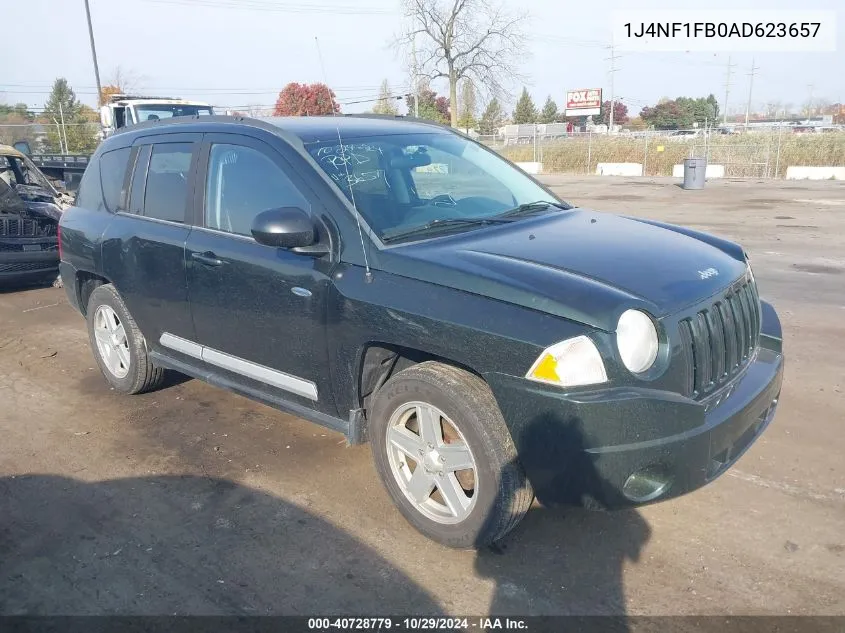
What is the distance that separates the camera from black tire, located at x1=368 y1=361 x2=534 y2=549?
9.62 feet

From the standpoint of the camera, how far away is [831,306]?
725 centimetres

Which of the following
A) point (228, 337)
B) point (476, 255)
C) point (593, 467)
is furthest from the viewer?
point (228, 337)

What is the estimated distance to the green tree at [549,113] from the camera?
86.4 m

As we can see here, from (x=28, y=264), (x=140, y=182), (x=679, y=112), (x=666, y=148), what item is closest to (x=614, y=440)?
(x=140, y=182)

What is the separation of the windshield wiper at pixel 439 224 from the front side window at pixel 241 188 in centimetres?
51

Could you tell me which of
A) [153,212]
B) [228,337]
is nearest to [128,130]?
[153,212]

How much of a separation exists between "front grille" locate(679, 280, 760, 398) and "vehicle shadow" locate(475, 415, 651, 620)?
0.57 metres

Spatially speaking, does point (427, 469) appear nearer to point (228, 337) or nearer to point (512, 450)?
point (512, 450)

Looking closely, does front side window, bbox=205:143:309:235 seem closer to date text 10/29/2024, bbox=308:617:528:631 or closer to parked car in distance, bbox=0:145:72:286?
date text 10/29/2024, bbox=308:617:528:631

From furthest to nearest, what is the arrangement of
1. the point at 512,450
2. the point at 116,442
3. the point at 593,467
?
1. the point at 116,442
2. the point at 512,450
3. the point at 593,467

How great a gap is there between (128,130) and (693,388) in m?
4.13

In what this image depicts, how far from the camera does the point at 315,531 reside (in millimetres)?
3434

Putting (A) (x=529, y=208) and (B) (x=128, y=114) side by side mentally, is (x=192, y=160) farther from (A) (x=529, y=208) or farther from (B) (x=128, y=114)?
(B) (x=128, y=114)

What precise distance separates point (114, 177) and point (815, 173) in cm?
2663
